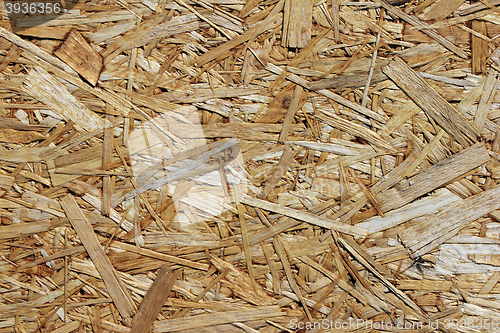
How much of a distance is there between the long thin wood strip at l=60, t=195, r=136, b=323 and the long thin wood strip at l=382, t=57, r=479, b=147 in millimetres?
1449

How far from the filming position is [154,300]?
1.39 metres

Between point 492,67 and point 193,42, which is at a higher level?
point 492,67

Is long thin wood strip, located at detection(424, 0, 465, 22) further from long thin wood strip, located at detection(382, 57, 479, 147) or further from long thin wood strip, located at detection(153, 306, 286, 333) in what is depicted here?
long thin wood strip, located at detection(153, 306, 286, 333)

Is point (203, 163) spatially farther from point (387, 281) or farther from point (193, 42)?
point (387, 281)

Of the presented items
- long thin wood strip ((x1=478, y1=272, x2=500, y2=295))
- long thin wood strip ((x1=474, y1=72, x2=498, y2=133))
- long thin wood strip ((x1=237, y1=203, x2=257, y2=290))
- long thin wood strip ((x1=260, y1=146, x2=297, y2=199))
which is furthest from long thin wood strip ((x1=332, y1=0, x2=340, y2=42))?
long thin wood strip ((x1=478, y1=272, x2=500, y2=295))

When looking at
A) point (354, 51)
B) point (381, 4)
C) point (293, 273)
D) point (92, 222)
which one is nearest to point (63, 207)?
point (92, 222)

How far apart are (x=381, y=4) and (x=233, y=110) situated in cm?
75

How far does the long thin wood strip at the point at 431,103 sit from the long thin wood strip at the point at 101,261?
57.0 inches

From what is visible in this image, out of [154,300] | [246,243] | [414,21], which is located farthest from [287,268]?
[414,21]

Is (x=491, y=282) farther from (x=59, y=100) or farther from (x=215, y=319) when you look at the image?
(x=59, y=100)

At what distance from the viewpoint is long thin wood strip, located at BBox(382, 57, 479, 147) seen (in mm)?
1305

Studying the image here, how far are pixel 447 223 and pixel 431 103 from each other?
0.52m

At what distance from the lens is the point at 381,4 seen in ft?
4.27

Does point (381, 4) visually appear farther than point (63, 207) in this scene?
No
